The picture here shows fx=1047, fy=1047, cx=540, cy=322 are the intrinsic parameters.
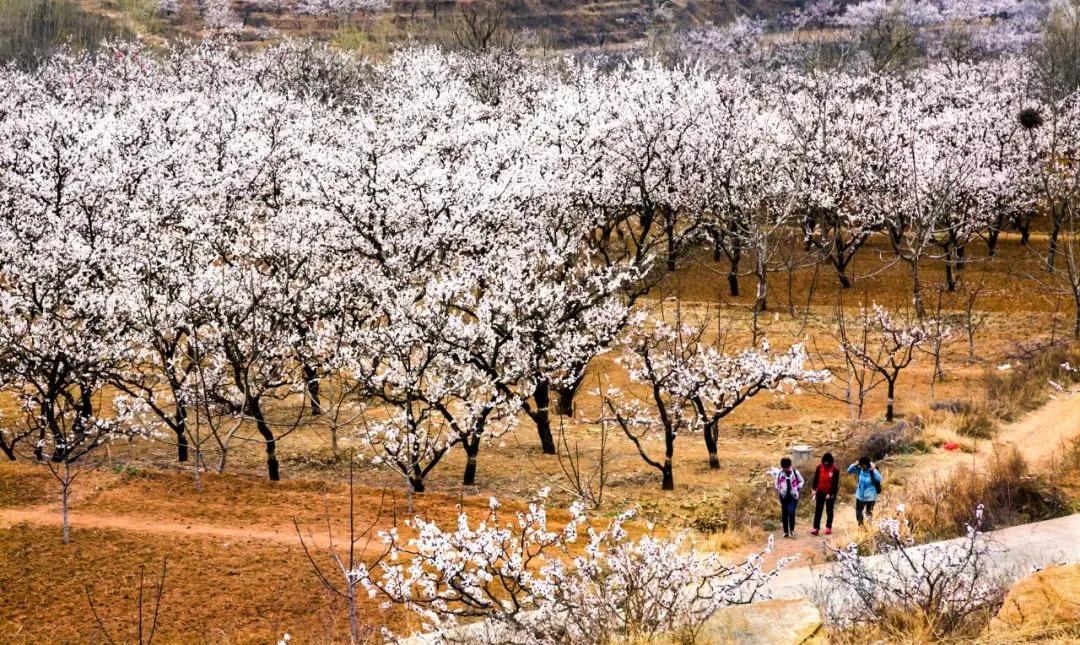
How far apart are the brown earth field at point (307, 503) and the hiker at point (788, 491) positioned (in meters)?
0.35

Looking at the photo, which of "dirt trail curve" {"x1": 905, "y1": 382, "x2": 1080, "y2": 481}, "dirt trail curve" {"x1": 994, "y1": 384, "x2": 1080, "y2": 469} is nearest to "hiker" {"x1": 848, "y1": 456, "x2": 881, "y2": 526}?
"dirt trail curve" {"x1": 905, "y1": 382, "x2": 1080, "y2": 481}

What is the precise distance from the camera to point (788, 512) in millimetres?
16953

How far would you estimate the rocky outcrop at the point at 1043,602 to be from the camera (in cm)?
841

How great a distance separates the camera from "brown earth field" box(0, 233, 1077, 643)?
13.1 m

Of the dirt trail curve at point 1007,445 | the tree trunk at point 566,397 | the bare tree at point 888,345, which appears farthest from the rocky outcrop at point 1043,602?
the tree trunk at point 566,397

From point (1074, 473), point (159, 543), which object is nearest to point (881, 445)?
point (1074, 473)

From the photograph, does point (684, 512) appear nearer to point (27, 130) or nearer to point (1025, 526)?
point (1025, 526)

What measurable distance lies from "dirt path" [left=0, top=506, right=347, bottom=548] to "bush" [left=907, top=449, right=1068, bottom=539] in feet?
30.0

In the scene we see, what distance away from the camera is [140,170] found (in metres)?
30.8

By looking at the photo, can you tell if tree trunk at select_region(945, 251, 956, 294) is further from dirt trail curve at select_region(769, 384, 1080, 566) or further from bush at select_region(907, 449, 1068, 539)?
bush at select_region(907, 449, 1068, 539)

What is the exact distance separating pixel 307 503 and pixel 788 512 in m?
8.10

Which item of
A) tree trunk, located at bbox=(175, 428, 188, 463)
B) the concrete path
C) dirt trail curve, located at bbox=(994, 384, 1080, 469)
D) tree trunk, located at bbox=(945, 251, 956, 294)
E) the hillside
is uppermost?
A: the hillside

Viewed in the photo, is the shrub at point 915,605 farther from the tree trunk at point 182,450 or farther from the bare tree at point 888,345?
the tree trunk at point 182,450

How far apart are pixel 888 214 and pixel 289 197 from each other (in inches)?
993
